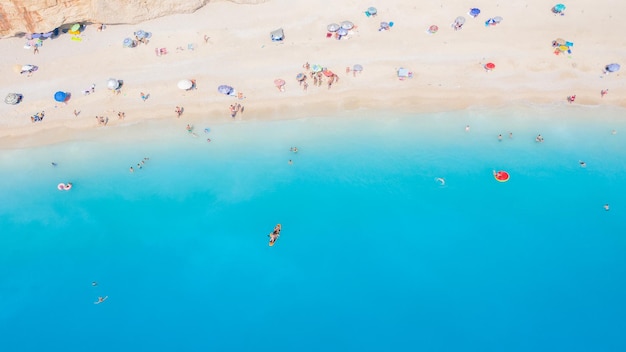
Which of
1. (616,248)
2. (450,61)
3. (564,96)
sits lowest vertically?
(616,248)

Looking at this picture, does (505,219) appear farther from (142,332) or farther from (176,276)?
(142,332)

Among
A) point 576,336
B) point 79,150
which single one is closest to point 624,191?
point 576,336

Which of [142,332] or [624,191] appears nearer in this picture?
[142,332]

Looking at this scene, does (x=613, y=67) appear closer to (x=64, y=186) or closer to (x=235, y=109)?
(x=235, y=109)

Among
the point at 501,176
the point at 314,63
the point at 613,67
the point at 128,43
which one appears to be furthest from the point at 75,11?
the point at 613,67

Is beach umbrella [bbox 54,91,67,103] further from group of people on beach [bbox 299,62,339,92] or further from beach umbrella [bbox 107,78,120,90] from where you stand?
group of people on beach [bbox 299,62,339,92]

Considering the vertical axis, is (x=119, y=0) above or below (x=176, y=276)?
above

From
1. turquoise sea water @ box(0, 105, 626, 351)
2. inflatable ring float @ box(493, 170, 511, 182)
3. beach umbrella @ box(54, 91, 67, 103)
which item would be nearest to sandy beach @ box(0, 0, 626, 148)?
beach umbrella @ box(54, 91, 67, 103)

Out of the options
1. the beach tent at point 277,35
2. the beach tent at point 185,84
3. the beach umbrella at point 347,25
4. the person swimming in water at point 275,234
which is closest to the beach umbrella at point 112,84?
the beach tent at point 185,84

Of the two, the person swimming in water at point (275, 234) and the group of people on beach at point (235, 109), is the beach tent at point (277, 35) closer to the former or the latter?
the group of people on beach at point (235, 109)
